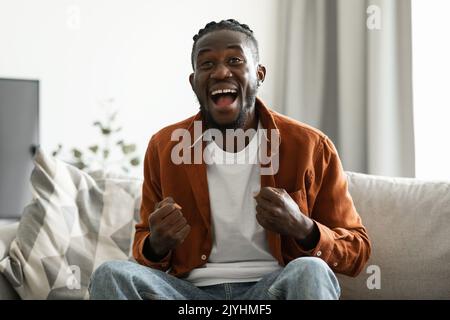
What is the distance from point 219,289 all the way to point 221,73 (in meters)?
0.52

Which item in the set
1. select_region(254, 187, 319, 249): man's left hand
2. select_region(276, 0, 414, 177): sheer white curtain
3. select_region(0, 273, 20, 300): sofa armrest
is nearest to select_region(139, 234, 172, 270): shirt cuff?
select_region(254, 187, 319, 249): man's left hand

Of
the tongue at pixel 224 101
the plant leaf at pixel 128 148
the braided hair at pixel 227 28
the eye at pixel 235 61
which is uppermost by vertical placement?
the braided hair at pixel 227 28

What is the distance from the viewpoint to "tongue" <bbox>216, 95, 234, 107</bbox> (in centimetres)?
169

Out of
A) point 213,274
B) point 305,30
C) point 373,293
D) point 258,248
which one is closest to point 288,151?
point 258,248

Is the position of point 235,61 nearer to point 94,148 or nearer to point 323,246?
point 323,246

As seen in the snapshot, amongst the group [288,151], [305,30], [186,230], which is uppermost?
[305,30]

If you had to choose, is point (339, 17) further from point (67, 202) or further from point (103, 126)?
point (67, 202)

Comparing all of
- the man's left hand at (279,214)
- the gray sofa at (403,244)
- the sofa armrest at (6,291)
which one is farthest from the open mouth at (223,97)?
the sofa armrest at (6,291)

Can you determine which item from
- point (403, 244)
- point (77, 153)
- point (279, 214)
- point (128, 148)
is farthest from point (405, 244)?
point (77, 153)

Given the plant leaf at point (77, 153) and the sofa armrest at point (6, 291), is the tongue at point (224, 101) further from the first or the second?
the plant leaf at point (77, 153)

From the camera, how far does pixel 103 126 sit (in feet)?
10.6

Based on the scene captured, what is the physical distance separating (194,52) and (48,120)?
165 cm

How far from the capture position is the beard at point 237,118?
5.60 ft

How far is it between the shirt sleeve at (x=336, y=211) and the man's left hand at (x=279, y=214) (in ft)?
0.44
